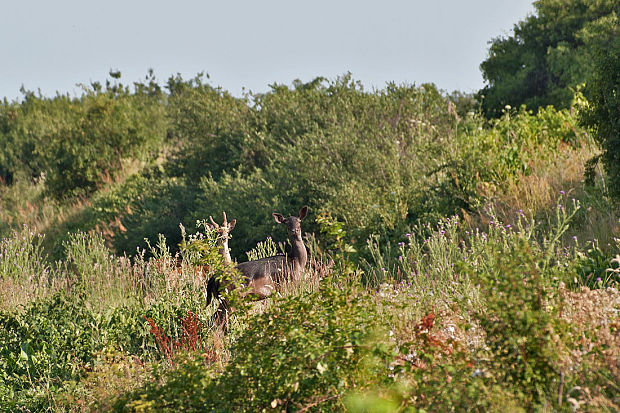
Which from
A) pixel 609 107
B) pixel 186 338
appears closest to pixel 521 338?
pixel 186 338

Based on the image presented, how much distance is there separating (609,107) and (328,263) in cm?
424

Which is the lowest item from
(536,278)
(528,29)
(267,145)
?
(536,278)

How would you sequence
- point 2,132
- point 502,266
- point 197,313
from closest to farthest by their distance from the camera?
1. point 502,266
2. point 197,313
3. point 2,132

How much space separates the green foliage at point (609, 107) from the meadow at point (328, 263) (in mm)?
580

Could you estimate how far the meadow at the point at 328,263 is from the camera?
407 centimetres

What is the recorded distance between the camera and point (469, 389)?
12.1 ft

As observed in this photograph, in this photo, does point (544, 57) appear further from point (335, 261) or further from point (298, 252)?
point (298, 252)

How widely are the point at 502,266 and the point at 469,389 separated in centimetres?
75

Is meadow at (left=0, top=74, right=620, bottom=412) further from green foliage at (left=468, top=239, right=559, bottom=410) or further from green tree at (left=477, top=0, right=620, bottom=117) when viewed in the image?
green tree at (left=477, top=0, right=620, bottom=117)

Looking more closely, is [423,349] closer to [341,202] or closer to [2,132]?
[341,202]

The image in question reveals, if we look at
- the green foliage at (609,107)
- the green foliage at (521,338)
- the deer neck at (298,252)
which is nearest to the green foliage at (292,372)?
the green foliage at (521,338)

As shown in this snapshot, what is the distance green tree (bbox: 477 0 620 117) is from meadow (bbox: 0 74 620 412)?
411cm

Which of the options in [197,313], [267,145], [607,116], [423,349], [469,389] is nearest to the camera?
[469,389]

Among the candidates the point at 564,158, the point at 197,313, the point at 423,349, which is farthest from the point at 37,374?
the point at 564,158
